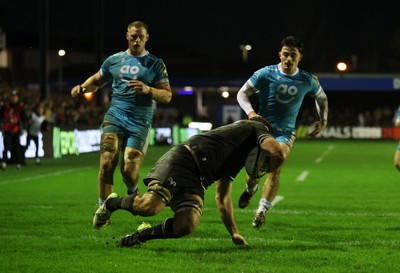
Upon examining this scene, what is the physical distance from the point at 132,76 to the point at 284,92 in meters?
2.01

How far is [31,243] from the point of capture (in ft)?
34.5

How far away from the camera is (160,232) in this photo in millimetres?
9414

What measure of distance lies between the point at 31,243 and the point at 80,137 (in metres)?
22.0

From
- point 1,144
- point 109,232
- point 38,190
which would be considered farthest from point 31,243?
point 1,144

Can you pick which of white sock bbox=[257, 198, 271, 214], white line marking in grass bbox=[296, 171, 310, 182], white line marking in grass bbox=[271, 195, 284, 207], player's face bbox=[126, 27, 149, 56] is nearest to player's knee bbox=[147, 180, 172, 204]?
white sock bbox=[257, 198, 271, 214]

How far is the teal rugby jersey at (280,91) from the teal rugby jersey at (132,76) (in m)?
1.27

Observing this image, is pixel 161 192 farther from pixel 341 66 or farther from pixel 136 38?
pixel 341 66

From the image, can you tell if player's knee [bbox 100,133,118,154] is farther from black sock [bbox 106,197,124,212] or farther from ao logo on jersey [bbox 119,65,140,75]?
black sock [bbox 106,197,124,212]

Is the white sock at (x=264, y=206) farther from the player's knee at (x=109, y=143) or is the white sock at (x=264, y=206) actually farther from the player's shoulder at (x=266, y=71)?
the player's knee at (x=109, y=143)

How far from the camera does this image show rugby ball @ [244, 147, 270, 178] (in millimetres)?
8836

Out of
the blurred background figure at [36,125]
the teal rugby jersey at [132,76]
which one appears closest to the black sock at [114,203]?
the teal rugby jersey at [132,76]

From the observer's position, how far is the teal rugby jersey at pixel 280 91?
1277 centimetres

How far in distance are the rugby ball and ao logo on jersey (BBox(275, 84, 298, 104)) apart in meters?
3.85

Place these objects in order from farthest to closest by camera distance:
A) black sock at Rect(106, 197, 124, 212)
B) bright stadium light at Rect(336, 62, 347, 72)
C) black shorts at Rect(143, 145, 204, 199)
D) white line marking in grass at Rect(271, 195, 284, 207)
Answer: bright stadium light at Rect(336, 62, 347, 72), white line marking in grass at Rect(271, 195, 284, 207), black sock at Rect(106, 197, 124, 212), black shorts at Rect(143, 145, 204, 199)
